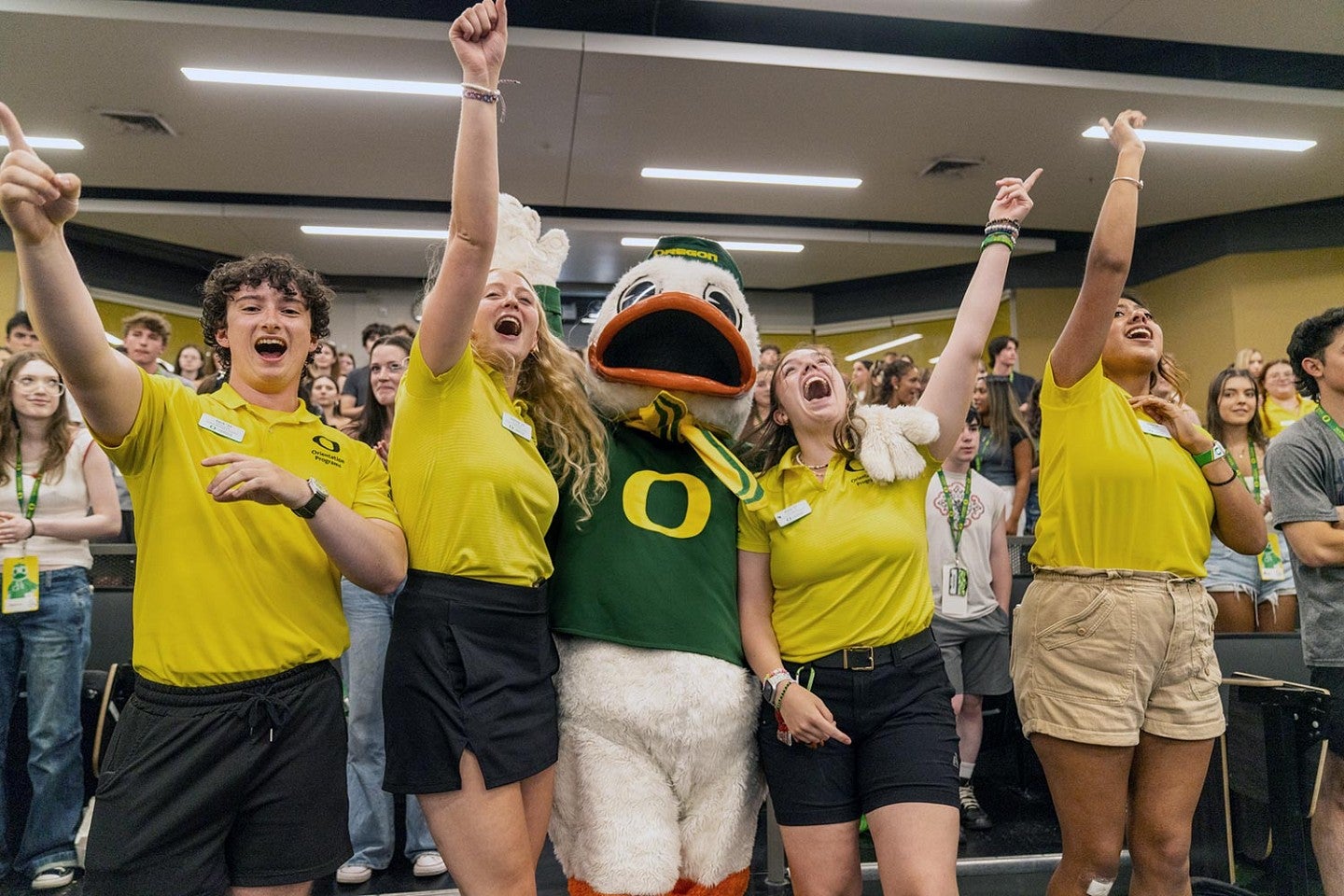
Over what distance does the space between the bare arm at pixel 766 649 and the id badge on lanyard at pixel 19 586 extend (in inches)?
94.4

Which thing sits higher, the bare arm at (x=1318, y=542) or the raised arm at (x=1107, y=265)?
the raised arm at (x=1107, y=265)

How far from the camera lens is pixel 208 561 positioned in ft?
4.73

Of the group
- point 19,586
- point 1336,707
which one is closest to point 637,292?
point 1336,707

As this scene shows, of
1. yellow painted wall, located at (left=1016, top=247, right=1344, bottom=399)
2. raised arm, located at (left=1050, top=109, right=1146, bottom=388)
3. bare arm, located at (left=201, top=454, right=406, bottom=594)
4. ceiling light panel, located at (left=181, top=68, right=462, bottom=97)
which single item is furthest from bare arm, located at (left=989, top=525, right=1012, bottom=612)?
yellow painted wall, located at (left=1016, top=247, right=1344, bottom=399)

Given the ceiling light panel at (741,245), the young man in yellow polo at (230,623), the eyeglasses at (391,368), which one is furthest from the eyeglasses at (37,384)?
the ceiling light panel at (741,245)

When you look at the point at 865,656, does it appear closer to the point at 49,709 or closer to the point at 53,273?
the point at 53,273

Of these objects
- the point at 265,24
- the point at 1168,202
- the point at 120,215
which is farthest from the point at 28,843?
the point at 1168,202

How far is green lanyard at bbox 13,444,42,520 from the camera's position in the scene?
2.86m

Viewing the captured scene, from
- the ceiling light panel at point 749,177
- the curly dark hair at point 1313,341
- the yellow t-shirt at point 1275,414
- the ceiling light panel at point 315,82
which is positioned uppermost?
the ceiling light panel at point 749,177

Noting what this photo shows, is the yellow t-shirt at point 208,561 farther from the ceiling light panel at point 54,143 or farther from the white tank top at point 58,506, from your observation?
the ceiling light panel at point 54,143

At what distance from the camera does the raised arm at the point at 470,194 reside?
56.4 inches

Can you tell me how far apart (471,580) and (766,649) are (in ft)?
2.10

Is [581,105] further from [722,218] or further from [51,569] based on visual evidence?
[51,569]

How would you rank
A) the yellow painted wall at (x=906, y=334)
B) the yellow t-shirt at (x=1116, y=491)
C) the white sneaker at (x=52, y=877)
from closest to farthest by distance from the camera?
1. the yellow t-shirt at (x=1116, y=491)
2. the white sneaker at (x=52, y=877)
3. the yellow painted wall at (x=906, y=334)
